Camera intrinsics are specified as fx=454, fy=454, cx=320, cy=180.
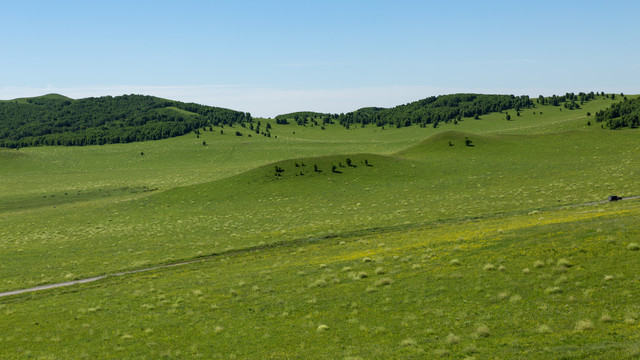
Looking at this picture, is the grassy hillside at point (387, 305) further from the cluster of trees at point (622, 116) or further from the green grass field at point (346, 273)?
the cluster of trees at point (622, 116)

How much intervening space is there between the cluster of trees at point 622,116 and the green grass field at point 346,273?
74.1 metres

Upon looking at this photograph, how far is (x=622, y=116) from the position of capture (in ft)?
513

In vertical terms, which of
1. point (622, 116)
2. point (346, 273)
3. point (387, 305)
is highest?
point (622, 116)

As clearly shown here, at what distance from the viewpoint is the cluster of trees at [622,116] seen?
491ft

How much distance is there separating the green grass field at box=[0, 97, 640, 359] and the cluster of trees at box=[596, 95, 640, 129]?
74.1 m

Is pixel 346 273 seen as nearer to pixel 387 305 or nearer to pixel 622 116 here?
pixel 387 305

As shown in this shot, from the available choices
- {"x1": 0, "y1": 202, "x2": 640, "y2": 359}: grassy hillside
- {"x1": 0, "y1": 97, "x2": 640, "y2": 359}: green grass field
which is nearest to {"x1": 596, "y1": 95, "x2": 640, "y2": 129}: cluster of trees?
{"x1": 0, "y1": 97, "x2": 640, "y2": 359}: green grass field

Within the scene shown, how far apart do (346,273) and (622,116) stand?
161888 mm

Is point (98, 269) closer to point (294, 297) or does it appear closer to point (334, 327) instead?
point (294, 297)

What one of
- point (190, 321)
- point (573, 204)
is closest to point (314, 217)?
point (573, 204)

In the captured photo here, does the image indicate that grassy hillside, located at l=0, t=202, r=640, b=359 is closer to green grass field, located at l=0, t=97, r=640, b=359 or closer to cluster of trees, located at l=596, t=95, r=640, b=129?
green grass field, located at l=0, t=97, r=640, b=359

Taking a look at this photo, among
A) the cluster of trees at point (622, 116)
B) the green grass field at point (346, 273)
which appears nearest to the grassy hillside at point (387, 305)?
the green grass field at point (346, 273)

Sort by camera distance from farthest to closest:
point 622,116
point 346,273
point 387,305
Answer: point 622,116, point 346,273, point 387,305

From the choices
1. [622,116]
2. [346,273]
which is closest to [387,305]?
[346,273]
